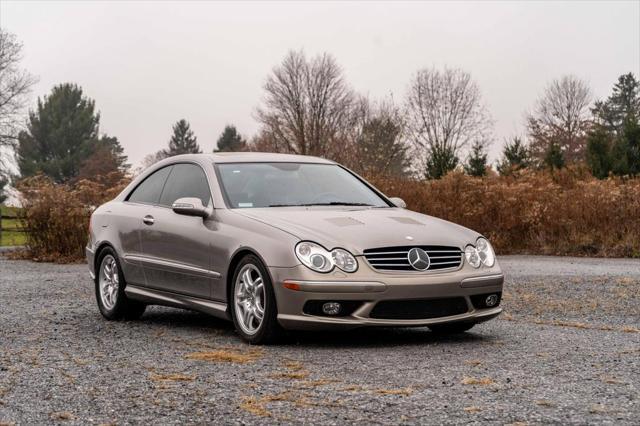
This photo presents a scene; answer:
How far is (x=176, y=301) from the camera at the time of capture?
825cm

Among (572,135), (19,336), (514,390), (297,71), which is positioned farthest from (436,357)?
(572,135)

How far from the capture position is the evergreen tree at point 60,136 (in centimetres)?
7531

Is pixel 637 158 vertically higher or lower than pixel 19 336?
higher

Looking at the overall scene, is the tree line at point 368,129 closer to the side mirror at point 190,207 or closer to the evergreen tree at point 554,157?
the evergreen tree at point 554,157

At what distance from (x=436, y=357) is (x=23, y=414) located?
9.48 ft

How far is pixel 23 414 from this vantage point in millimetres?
4836

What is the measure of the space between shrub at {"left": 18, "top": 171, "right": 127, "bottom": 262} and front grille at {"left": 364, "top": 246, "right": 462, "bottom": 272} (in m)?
12.9

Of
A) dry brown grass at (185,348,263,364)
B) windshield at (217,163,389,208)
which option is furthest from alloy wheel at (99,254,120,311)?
dry brown grass at (185,348,263,364)

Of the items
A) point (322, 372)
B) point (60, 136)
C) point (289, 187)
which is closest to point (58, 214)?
point (289, 187)

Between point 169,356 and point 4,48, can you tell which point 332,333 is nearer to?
point 169,356

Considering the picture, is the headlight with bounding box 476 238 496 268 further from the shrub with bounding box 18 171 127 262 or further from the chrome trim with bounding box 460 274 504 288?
the shrub with bounding box 18 171 127 262

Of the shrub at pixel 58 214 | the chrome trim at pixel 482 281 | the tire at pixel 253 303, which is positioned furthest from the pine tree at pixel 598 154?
the tire at pixel 253 303

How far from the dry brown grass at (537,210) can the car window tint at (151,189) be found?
12092 millimetres

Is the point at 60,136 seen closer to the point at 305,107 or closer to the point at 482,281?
the point at 305,107
